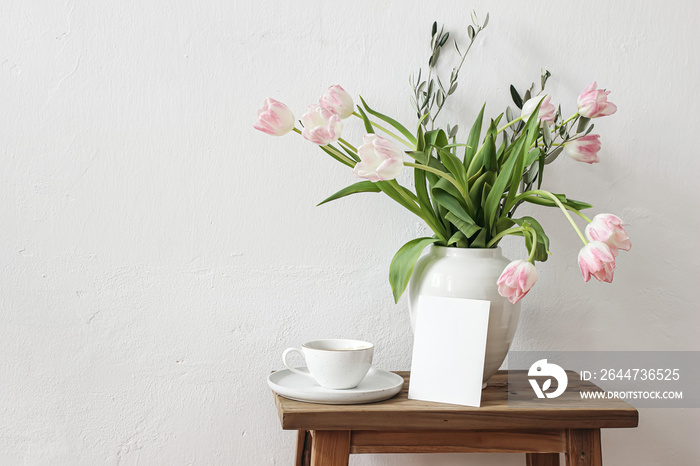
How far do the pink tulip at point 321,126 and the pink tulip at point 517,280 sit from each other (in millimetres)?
315

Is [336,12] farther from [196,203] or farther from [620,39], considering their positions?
[620,39]

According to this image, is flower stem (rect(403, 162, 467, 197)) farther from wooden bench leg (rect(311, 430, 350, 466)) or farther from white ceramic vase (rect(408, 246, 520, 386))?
wooden bench leg (rect(311, 430, 350, 466))

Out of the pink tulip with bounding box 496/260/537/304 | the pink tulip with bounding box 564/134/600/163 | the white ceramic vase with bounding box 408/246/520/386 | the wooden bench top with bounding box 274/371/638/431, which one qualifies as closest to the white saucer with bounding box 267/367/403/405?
the wooden bench top with bounding box 274/371/638/431

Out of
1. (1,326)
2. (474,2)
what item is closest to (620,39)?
(474,2)

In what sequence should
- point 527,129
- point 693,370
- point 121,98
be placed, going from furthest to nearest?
point 693,370
point 121,98
point 527,129

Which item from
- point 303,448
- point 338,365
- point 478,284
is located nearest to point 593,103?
point 478,284

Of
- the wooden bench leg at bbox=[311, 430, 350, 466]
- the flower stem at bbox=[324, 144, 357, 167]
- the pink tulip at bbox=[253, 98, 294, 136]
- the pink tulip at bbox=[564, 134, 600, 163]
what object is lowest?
the wooden bench leg at bbox=[311, 430, 350, 466]

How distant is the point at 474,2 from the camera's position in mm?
1131

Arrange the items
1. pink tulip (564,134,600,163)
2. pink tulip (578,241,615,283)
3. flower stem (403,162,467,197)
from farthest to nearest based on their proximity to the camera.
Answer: pink tulip (564,134,600,163), flower stem (403,162,467,197), pink tulip (578,241,615,283)

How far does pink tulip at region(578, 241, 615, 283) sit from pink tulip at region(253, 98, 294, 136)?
0.47 m

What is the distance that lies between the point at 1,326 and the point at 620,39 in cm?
124

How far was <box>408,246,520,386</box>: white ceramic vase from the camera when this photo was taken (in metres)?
0.90

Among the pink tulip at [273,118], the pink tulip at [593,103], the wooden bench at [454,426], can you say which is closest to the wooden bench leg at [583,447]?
the wooden bench at [454,426]

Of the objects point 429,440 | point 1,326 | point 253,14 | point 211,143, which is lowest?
point 429,440
